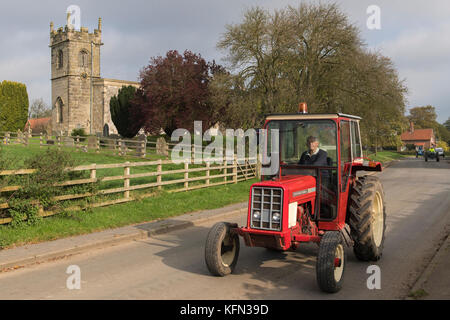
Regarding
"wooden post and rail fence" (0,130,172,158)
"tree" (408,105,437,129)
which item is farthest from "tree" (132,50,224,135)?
"tree" (408,105,437,129)

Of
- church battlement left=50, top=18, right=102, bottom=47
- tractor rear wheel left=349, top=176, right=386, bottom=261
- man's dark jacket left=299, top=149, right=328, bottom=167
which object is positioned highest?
church battlement left=50, top=18, right=102, bottom=47

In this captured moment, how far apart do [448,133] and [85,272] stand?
451ft

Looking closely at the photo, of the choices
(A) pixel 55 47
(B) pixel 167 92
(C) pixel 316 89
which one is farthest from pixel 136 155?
(A) pixel 55 47

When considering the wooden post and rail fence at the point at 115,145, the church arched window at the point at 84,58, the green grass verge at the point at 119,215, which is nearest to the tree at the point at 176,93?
the wooden post and rail fence at the point at 115,145

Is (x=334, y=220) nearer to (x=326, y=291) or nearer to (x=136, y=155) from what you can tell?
(x=326, y=291)

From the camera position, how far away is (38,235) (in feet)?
25.9

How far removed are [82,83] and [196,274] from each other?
5080 centimetres

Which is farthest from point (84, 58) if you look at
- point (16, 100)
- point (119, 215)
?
point (119, 215)

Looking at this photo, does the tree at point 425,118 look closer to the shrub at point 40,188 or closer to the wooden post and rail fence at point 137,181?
the wooden post and rail fence at point 137,181

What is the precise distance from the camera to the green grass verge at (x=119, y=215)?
7.81 m

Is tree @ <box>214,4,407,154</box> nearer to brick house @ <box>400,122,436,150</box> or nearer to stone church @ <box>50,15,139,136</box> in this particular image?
stone church @ <box>50,15,139,136</box>

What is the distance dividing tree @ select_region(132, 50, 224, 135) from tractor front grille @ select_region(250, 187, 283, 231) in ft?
86.6

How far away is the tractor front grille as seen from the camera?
570 cm

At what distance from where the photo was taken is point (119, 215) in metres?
10.1
